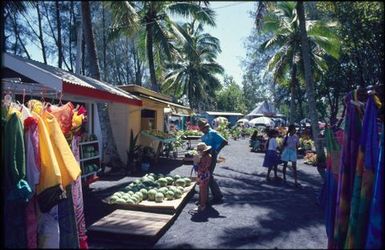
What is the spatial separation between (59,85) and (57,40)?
22.9 metres

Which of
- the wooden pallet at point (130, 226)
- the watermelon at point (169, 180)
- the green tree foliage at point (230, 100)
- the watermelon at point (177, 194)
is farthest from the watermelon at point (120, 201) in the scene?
the green tree foliage at point (230, 100)

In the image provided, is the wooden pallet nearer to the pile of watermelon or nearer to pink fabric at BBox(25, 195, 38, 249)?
the pile of watermelon

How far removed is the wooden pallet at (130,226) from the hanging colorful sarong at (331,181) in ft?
7.78

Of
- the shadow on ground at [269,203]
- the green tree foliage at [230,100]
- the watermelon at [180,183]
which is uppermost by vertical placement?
the green tree foliage at [230,100]

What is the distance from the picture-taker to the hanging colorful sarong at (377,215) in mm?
3424

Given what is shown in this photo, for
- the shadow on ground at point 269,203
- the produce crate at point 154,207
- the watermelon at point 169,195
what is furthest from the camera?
the watermelon at point 169,195

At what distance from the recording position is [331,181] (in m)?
4.82

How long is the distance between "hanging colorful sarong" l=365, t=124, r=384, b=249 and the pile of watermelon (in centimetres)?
445

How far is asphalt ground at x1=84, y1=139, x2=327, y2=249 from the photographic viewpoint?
5.36 meters

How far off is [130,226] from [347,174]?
10.5 feet

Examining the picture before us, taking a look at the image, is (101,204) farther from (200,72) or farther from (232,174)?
(200,72)

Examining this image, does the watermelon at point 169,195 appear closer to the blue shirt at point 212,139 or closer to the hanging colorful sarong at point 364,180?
the blue shirt at point 212,139

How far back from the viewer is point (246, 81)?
213 feet

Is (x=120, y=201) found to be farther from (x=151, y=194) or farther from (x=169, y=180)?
(x=169, y=180)
